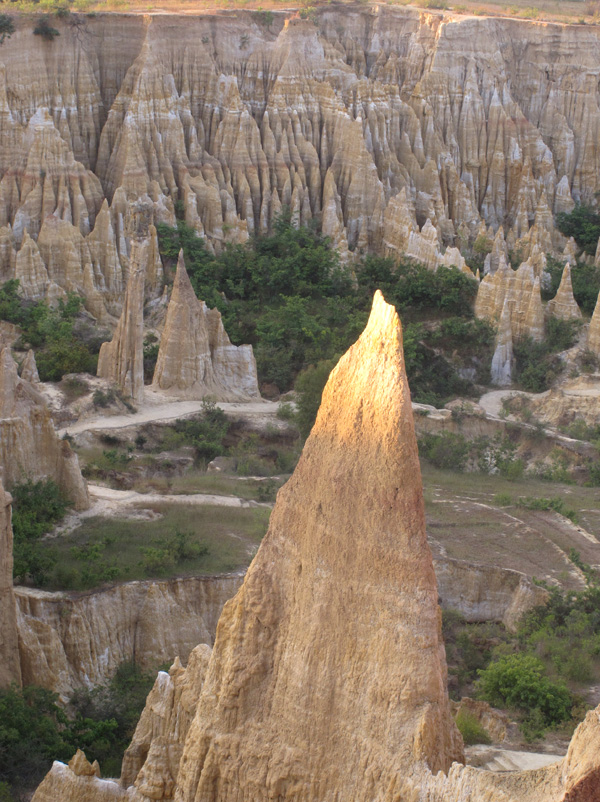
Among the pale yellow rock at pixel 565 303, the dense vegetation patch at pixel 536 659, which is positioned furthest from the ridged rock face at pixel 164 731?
the pale yellow rock at pixel 565 303

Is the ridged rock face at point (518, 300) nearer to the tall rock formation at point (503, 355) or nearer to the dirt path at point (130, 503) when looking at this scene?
the tall rock formation at point (503, 355)

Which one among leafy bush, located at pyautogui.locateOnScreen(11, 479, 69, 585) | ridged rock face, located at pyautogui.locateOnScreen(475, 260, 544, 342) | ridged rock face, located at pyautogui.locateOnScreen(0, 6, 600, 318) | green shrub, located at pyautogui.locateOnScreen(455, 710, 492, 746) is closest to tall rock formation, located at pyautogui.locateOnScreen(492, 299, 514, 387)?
ridged rock face, located at pyautogui.locateOnScreen(475, 260, 544, 342)

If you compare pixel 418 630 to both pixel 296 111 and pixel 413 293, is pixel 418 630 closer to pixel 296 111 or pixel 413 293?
pixel 413 293

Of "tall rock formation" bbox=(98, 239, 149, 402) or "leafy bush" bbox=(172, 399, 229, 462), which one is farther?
"tall rock formation" bbox=(98, 239, 149, 402)

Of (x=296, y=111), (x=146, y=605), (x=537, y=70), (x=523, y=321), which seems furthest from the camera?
(x=537, y=70)

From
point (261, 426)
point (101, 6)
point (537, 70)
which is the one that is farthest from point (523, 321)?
point (101, 6)

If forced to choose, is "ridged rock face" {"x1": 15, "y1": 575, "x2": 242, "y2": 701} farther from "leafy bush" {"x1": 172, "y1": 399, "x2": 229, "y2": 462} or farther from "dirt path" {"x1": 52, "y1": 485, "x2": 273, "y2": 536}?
"leafy bush" {"x1": 172, "y1": 399, "x2": 229, "y2": 462}

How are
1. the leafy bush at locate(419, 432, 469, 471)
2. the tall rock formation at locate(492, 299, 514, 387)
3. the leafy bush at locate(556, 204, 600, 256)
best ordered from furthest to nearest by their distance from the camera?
the leafy bush at locate(556, 204, 600, 256) < the tall rock formation at locate(492, 299, 514, 387) < the leafy bush at locate(419, 432, 469, 471)
